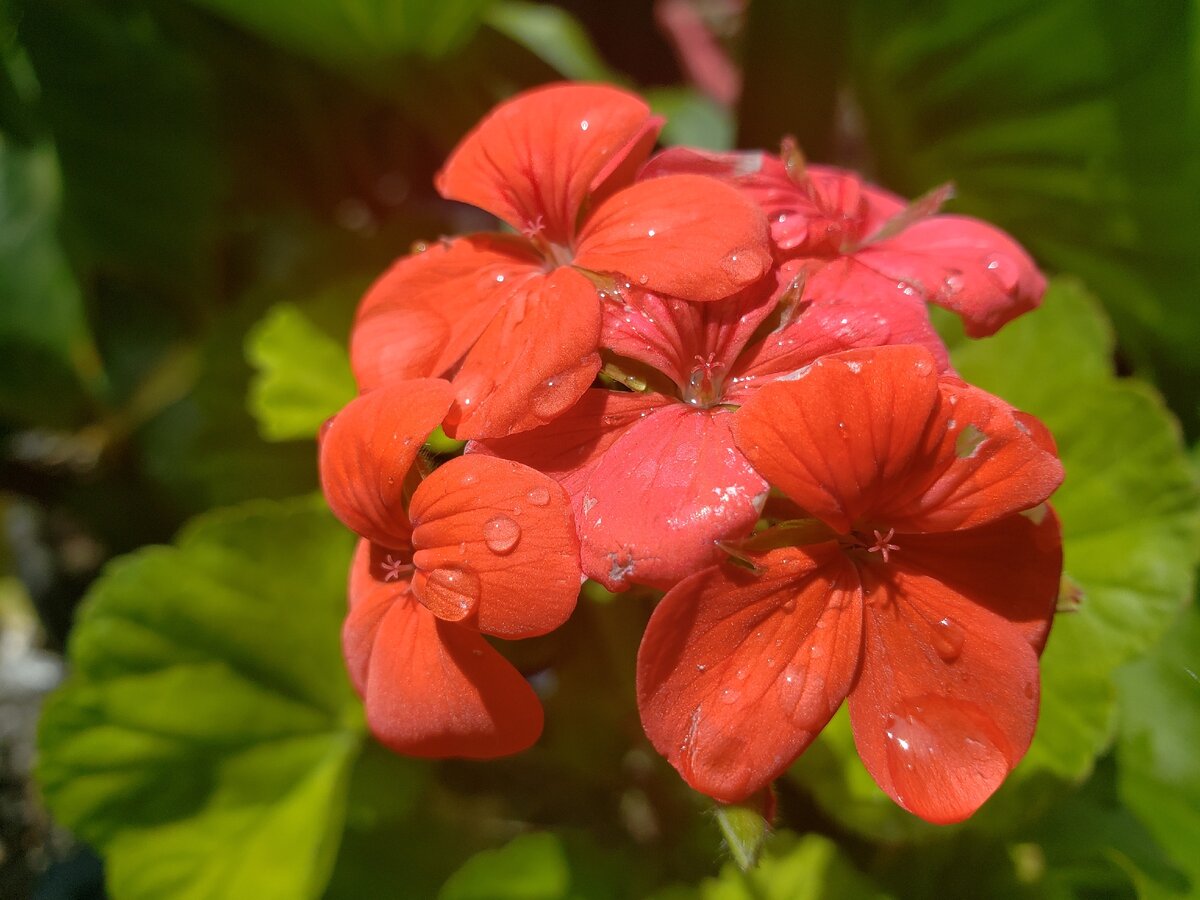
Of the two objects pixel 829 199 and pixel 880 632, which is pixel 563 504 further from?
pixel 829 199

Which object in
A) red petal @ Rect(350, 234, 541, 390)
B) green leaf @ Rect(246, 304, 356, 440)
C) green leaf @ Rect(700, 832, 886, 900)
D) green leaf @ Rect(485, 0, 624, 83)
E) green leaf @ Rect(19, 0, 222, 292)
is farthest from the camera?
green leaf @ Rect(485, 0, 624, 83)

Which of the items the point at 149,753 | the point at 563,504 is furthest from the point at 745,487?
the point at 149,753

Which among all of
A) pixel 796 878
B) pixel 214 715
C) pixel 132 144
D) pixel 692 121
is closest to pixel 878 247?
pixel 796 878

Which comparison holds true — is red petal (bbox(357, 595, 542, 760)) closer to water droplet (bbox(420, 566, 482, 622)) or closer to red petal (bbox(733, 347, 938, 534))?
water droplet (bbox(420, 566, 482, 622))

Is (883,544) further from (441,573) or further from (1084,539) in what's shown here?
(1084,539)

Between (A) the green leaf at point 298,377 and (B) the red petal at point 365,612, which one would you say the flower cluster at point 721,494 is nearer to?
(B) the red petal at point 365,612

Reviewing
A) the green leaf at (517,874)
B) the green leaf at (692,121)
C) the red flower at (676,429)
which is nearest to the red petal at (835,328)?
the red flower at (676,429)

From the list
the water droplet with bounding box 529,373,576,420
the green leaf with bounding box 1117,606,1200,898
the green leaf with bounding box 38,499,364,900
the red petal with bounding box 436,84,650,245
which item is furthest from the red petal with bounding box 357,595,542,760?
the green leaf with bounding box 1117,606,1200,898
